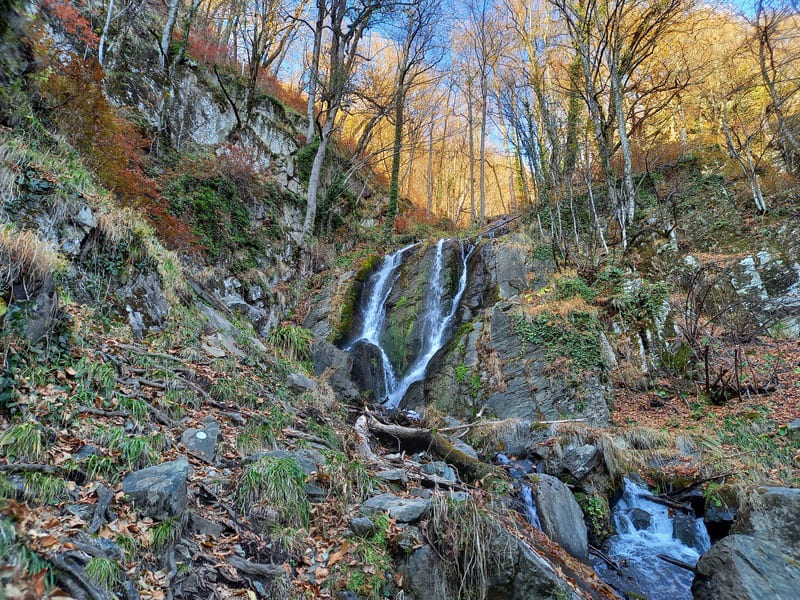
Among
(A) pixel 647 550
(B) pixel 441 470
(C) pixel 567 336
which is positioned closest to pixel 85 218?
(B) pixel 441 470

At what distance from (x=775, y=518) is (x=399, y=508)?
162 inches

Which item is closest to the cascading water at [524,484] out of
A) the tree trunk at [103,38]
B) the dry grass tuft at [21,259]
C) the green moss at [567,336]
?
the green moss at [567,336]

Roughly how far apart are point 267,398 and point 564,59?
1700cm

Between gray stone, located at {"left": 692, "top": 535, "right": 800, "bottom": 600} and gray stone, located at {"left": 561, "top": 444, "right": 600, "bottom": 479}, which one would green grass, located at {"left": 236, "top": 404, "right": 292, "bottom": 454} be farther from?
gray stone, located at {"left": 692, "top": 535, "right": 800, "bottom": 600}

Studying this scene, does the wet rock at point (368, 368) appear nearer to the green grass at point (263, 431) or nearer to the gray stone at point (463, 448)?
the gray stone at point (463, 448)

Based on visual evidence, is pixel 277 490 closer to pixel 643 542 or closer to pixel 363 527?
pixel 363 527

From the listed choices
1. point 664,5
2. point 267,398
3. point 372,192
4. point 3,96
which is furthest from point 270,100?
point 267,398

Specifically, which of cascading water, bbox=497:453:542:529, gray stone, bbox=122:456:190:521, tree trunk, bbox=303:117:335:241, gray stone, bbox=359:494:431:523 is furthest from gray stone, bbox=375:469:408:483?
tree trunk, bbox=303:117:335:241

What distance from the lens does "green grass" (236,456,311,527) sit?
326 cm

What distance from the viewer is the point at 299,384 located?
6.23m

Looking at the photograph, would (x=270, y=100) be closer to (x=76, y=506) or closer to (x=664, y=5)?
(x=664, y=5)

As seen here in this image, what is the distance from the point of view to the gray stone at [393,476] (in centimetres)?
446

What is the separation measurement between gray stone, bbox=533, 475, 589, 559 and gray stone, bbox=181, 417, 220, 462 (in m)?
3.97

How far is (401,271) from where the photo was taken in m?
13.6
